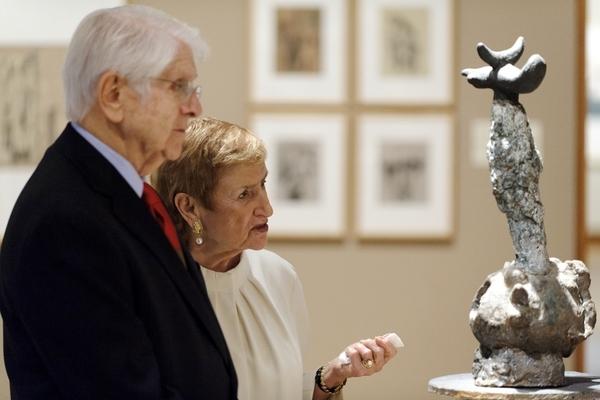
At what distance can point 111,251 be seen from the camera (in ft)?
6.71

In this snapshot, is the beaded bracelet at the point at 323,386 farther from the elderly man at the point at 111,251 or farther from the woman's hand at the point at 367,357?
the elderly man at the point at 111,251

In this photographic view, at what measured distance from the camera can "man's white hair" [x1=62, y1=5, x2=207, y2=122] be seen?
213 cm

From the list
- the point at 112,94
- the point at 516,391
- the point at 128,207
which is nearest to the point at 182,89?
the point at 112,94

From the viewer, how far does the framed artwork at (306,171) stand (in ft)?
19.3

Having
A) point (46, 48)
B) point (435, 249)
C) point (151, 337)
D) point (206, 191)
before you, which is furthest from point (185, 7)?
point (151, 337)

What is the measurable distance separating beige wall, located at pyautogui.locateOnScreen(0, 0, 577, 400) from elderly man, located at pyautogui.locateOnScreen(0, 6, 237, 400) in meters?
3.58

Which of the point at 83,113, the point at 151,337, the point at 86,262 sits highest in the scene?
the point at 83,113

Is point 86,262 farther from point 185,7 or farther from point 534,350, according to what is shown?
point 185,7

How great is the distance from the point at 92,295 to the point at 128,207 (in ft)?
0.70

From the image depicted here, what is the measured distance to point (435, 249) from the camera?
19.3ft

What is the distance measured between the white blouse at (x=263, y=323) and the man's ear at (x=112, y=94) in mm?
922

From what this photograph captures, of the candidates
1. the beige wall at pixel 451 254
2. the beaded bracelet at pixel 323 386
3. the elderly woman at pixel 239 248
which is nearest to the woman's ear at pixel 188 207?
the elderly woman at pixel 239 248

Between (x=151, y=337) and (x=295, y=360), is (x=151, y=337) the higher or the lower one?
the higher one

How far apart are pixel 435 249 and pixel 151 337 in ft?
12.8
